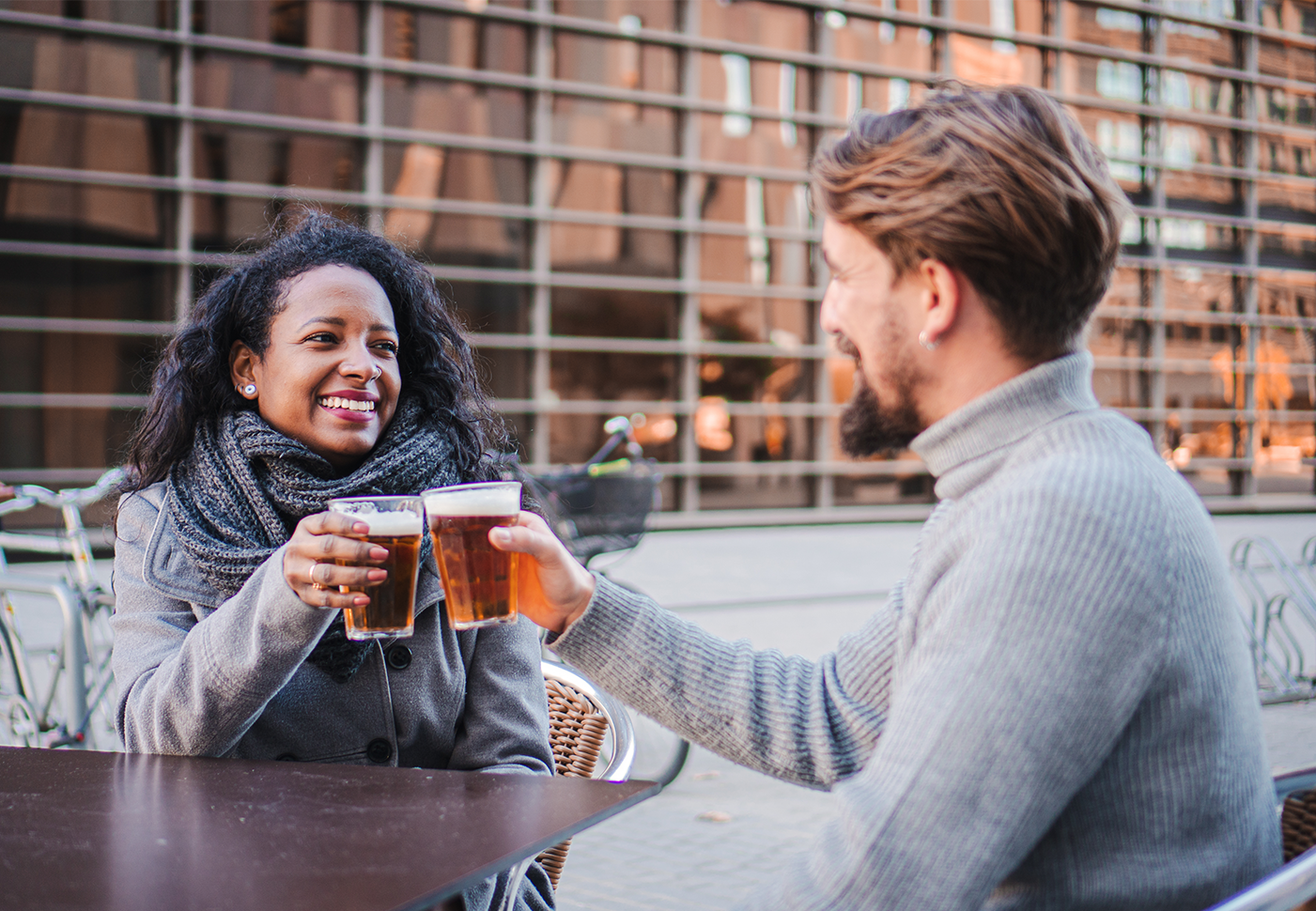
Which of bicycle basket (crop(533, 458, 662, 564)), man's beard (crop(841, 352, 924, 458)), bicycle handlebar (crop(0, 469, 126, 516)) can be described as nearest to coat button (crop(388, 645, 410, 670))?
man's beard (crop(841, 352, 924, 458))

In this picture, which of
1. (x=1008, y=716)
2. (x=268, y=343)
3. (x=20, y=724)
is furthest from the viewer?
(x=20, y=724)

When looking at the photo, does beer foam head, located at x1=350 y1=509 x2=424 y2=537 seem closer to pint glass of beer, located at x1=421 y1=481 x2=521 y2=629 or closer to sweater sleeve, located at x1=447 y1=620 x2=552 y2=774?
pint glass of beer, located at x1=421 y1=481 x2=521 y2=629

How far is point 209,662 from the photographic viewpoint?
5.71ft

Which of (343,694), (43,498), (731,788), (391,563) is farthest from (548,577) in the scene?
(731,788)

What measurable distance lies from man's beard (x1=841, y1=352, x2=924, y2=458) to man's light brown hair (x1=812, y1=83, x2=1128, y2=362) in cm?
15

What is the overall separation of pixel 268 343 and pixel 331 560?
0.85 m

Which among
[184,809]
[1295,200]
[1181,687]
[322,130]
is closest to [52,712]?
[184,809]

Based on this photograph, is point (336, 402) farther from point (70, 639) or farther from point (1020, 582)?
point (70, 639)

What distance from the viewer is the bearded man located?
1.10 metres

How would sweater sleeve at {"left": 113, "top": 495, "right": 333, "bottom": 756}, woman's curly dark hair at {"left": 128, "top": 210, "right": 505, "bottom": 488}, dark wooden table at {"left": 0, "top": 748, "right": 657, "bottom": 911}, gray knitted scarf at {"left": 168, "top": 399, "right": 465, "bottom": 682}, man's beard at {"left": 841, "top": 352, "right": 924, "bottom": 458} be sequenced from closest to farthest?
dark wooden table at {"left": 0, "top": 748, "right": 657, "bottom": 911}, man's beard at {"left": 841, "top": 352, "right": 924, "bottom": 458}, sweater sleeve at {"left": 113, "top": 495, "right": 333, "bottom": 756}, gray knitted scarf at {"left": 168, "top": 399, "right": 465, "bottom": 682}, woman's curly dark hair at {"left": 128, "top": 210, "right": 505, "bottom": 488}

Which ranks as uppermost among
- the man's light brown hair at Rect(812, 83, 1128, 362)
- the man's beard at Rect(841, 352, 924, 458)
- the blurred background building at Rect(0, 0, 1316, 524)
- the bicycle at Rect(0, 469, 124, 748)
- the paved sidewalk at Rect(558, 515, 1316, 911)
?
the blurred background building at Rect(0, 0, 1316, 524)

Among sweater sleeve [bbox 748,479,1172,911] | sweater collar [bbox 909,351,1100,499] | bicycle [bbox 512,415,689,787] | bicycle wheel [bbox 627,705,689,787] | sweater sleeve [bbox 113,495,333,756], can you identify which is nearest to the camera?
sweater sleeve [bbox 748,479,1172,911]

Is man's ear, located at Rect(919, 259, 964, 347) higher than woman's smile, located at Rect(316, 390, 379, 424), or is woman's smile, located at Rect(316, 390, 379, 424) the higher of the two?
man's ear, located at Rect(919, 259, 964, 347)

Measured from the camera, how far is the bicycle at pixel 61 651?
4.06 meters
